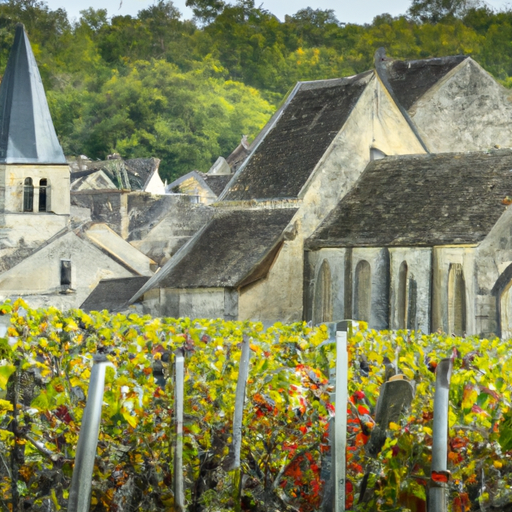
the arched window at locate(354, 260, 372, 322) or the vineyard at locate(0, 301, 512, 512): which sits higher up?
the arched window at locate(354, 260, 372, 322)

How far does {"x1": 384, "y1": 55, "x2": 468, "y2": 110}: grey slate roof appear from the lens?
40719 mm

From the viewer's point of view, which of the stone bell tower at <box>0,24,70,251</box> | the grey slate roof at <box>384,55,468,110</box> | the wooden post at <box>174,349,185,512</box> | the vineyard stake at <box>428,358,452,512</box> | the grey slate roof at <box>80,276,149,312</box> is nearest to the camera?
the vineyard stake at <box>428,358,452,512</box>

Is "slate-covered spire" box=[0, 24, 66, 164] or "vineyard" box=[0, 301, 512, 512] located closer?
"vineyard" box=[0, 301, 512, 512]

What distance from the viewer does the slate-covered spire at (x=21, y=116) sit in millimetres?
58500

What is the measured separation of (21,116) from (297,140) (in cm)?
2709

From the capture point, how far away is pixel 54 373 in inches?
511

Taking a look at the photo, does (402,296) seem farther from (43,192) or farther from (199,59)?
(199,59)

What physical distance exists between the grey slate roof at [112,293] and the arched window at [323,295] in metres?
12.3

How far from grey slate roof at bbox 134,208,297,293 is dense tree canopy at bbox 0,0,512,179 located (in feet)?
260

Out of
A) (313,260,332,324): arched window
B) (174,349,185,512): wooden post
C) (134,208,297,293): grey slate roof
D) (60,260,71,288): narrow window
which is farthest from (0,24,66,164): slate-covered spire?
(174,349,185,512): wooden post

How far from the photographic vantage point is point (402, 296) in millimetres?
30219

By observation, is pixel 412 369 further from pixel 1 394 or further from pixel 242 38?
pixel 242 38

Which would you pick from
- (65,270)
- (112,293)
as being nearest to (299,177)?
(112,293)

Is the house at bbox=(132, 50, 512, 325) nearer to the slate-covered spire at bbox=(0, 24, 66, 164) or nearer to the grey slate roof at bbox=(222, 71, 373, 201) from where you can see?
the grey slate roof at bbox=(222, 71, 373, 201)
